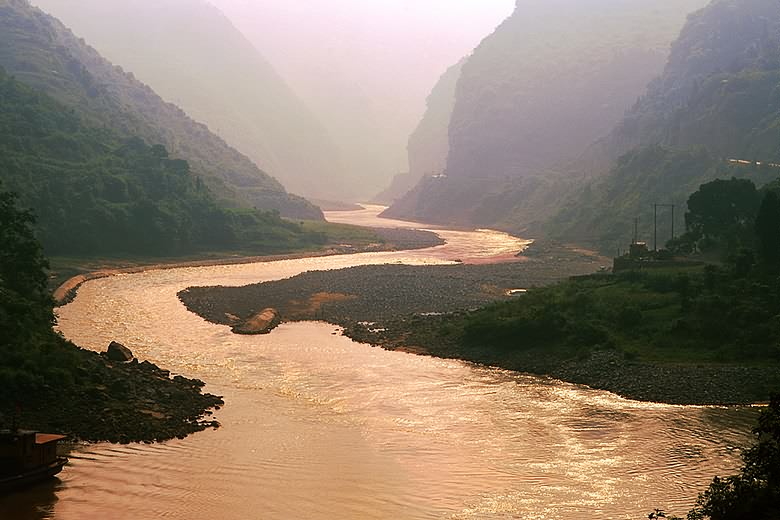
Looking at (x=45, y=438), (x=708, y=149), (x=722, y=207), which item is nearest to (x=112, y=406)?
(x=45, y=438)

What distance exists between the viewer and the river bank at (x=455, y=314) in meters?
62.9

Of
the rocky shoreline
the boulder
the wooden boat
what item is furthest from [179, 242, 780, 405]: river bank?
the wooden boat

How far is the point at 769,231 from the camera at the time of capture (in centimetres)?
7988

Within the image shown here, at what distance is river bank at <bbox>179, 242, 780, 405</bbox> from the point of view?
62.9m

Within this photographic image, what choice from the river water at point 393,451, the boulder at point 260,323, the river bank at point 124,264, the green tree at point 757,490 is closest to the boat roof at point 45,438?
the river water at point 393,451

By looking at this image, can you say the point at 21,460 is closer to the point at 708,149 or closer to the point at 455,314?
the point at 455,314

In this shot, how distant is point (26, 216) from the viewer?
7688 cm

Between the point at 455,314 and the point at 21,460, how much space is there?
55954 mm

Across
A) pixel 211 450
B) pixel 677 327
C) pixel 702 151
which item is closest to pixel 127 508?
pixel 211 450

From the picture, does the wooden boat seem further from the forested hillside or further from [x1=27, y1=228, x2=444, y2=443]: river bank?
the forested hillside

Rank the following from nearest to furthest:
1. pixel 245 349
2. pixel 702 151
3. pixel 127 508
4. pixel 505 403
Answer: pixel 127 508 → pixel 505 403 → pixel 245 349 → pixel 702 151

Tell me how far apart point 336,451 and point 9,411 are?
1906cm

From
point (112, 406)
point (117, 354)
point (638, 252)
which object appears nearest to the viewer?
point (112, 406)

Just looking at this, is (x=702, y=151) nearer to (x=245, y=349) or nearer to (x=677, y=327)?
(x=677, y=327)
